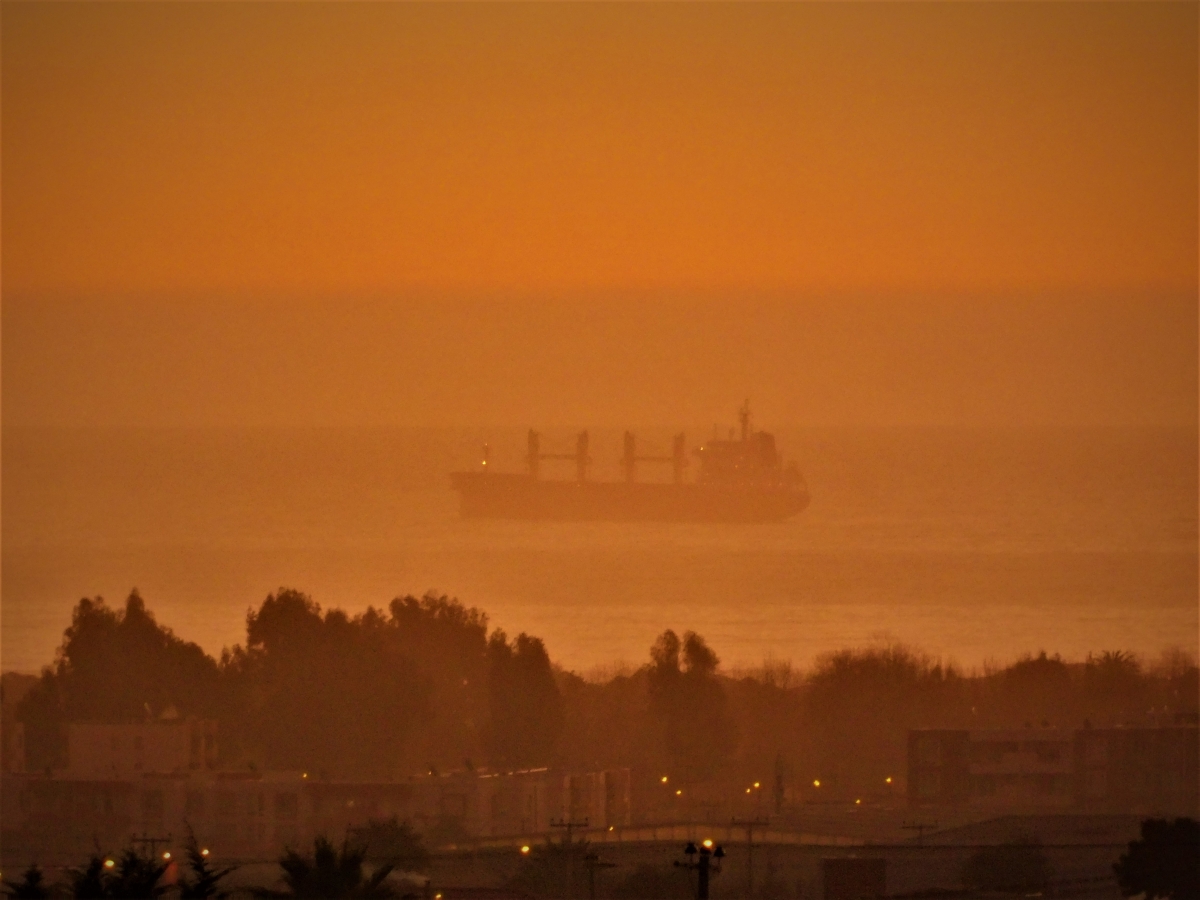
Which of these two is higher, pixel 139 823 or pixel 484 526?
pixel 484 526

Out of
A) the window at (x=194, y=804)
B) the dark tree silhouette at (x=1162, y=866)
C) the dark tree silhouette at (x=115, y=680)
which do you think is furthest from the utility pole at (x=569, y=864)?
the dark tree silhouette at (x=115, y=680)

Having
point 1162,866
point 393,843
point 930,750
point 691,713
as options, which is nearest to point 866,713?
point 691,713

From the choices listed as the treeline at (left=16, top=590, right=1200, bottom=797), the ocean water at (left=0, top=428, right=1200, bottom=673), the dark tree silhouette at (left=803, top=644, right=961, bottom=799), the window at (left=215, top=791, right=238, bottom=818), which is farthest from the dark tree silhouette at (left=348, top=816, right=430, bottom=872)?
the ocean water at (left=0, top=428, right=1200, bottom=673)

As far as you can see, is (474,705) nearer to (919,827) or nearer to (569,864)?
(919,827)

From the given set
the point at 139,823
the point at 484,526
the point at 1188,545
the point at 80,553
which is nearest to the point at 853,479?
the point at 484,526

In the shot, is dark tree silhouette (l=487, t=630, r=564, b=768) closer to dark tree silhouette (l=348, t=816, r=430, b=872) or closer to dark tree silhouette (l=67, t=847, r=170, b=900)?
dark tree silhouette (l=348, t=816, r=430, b=872)

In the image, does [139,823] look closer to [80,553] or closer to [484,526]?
[80,553]
